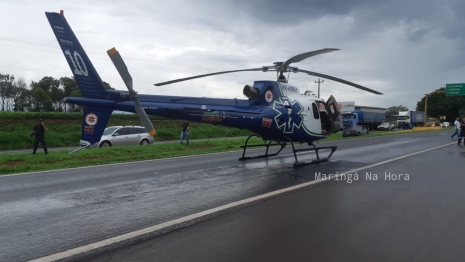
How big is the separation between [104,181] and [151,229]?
4359 mm

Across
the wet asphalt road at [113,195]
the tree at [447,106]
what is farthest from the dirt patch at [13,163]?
the tree at [447,106]

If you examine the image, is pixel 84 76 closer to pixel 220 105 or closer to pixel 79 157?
pixel 220 105

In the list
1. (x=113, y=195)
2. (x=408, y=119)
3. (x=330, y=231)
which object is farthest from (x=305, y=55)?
(x=408, y=119)

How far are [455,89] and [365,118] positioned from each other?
12.9 m

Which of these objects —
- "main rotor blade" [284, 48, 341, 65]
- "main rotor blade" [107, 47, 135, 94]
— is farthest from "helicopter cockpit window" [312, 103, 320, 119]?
"main rotor blade" [107, 47, 135, 94]

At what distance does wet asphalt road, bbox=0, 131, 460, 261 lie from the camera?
4.90 metres

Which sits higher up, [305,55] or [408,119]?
[305,55]

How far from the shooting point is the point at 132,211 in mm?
6105

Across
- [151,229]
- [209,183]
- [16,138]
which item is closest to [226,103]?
[209,183]

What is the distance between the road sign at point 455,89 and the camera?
171 ft

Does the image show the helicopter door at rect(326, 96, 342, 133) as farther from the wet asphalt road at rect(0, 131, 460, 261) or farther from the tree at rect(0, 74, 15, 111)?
the tree at rect(0, 74, 15, 111)

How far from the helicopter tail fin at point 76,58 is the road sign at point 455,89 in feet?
185

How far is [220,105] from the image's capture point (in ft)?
34.9

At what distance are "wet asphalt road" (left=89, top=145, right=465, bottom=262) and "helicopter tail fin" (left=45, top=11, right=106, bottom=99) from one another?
511 centimetres
